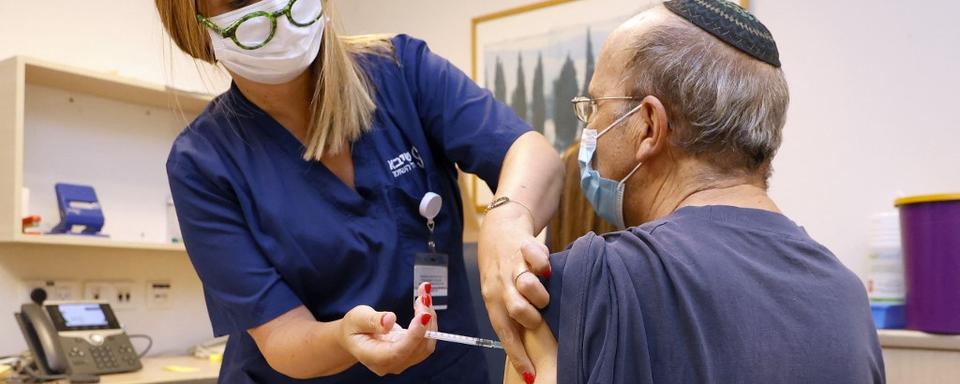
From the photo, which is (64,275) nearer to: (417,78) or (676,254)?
(417,78)

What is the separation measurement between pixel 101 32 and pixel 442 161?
2221 millimetres

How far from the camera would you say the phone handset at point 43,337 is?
2.43 metres

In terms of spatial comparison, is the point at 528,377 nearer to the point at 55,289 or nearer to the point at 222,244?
the point at 222,244

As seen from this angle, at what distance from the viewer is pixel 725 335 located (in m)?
0.84

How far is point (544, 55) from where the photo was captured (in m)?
3.31

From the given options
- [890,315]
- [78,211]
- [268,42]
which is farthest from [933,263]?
[78,211]

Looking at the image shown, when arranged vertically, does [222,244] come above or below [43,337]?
above

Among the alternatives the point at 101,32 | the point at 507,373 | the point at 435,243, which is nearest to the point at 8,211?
the point at 101,32

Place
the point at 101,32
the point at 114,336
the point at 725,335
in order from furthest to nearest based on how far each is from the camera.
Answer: the point at 101,32, the point at 114,336, the point at 725,335

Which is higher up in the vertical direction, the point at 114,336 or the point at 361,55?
the point at 361,55

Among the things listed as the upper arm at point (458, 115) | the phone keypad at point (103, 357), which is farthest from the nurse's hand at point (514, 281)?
the phone keypad at point (103, 357)

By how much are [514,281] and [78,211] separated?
7.62 ft

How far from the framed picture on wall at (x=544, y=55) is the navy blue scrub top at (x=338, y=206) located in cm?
183

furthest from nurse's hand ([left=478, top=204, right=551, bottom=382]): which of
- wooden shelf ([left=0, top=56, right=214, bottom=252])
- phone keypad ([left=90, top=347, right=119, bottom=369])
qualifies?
wooden shelf ([left=0, top=56, right=214, bottom=252])
